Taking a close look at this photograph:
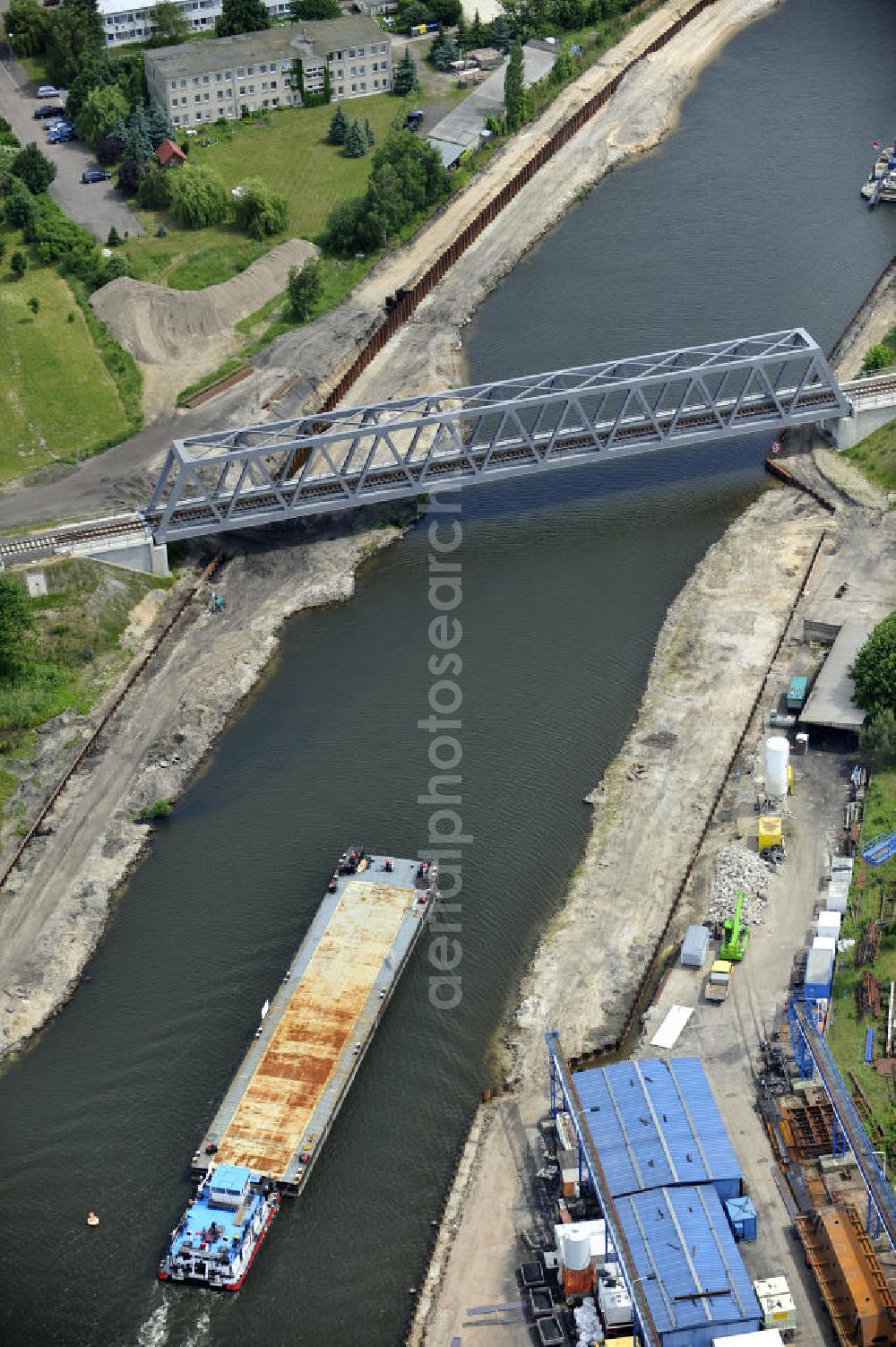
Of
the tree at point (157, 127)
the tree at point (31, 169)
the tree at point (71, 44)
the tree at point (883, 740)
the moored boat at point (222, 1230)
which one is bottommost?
the moored boat at point (222, 1230)

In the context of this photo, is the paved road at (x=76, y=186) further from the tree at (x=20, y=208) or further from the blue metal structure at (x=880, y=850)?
the blue metal structure at (x=880, y=850)

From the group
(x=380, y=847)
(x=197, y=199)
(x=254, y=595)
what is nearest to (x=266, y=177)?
(x=197, y=199)

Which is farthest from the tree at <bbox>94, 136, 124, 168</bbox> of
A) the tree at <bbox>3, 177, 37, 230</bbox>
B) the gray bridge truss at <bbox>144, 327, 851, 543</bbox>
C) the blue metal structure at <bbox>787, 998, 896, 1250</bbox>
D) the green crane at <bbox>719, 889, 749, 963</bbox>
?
the blue metal structure at <bbox>787, 998, 896, 1250</bbox>

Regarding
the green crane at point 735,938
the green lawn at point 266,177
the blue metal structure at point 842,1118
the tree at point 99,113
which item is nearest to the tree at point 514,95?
the green lawn at point 266,177

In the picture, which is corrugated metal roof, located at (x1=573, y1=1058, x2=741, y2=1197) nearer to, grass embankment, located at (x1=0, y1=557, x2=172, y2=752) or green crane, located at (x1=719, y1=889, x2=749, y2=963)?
green crane, located at (x1=719, y1=889, x2=749, y2=963)

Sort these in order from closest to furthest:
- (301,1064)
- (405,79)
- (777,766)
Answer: (301,1064) → (777,766) → (405,79)

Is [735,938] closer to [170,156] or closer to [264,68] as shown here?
[170,156]
